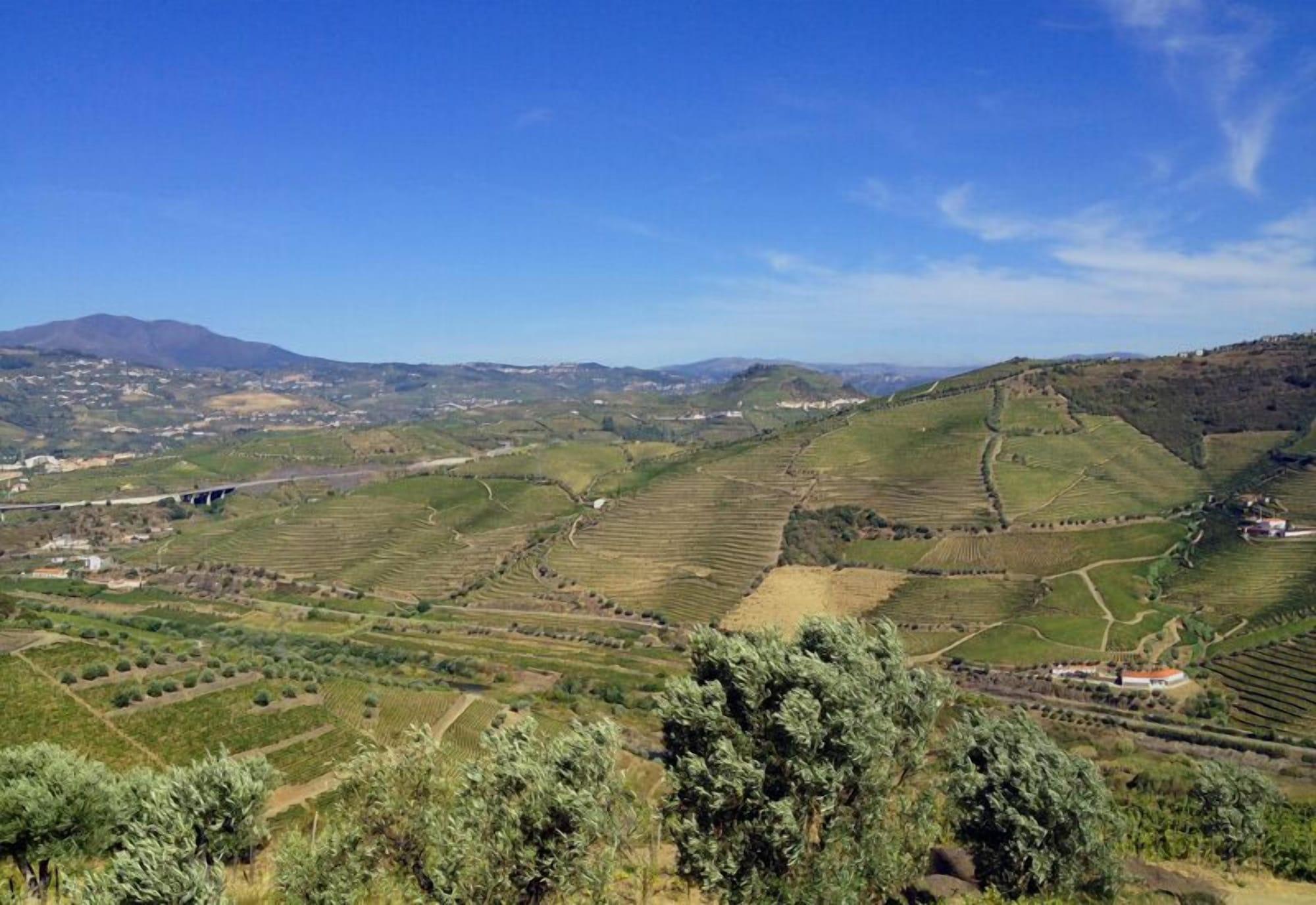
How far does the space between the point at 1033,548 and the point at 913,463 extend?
37371 mm

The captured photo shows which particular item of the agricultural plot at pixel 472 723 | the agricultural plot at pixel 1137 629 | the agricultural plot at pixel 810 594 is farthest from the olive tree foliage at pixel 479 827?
the agricultural plot at pixel 1137 629

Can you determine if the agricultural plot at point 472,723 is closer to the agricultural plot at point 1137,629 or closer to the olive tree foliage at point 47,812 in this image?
the olive tree foliage at point 47,812

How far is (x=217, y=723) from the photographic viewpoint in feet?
153

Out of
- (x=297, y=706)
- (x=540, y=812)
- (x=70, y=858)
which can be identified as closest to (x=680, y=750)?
(x=540, y=812)

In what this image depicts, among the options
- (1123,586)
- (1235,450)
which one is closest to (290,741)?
(1123,586)

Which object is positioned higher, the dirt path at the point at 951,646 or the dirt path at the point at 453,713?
the dirt path at the point at 453,713

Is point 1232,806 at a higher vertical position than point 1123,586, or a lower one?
higher

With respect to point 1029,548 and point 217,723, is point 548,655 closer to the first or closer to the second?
point 217,723

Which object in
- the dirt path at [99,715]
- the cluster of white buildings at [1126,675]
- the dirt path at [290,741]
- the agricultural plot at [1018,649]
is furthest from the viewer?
the agricultural plot at [1018,649]

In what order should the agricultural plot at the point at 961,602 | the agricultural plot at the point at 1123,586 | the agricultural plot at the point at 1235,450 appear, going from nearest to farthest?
the agricultural plot at the point at 1123,586
the agricultural plot at the point at 961,602
the agricultural plot at the point at 1235,450

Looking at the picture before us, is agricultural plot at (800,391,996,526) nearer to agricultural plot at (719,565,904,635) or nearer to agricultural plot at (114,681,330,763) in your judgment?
agricultural plot at (719,565,904,635)

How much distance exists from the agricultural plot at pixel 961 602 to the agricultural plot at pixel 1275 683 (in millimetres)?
19095

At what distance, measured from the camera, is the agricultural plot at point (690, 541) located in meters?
108

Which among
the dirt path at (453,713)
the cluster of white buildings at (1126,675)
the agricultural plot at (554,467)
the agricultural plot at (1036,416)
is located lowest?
the cluster of white buildings at (1126,675)
